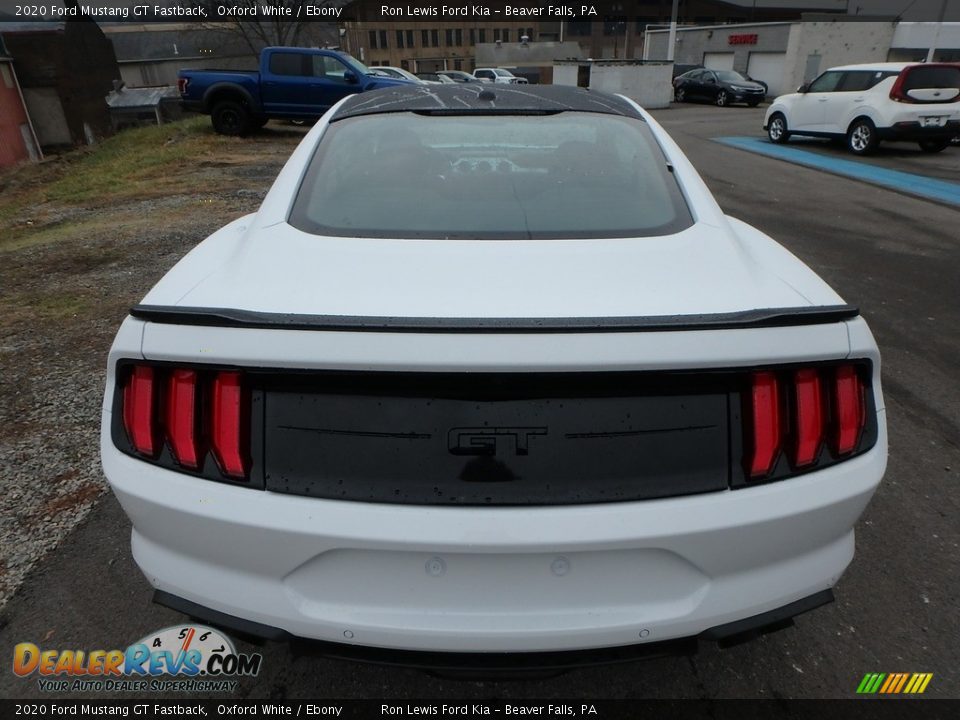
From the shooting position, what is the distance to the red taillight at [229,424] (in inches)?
55.4

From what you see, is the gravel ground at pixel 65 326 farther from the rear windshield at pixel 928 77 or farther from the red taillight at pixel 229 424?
the rear windshield at pixel 928 77

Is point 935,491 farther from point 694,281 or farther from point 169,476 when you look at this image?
point 169,476

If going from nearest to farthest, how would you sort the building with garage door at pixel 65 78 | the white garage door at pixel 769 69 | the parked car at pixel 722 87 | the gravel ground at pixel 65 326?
the gravel ground at pixel 65 326
the parked car at pixel 722 87
the building with garage door at pixel 65 78
the white garage door at pixel 769 69

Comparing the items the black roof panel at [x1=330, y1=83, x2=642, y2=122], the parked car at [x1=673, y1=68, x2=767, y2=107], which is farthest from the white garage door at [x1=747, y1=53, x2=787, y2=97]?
the black roof panel at [x1=330, y1=83, x2=642, y2=122]

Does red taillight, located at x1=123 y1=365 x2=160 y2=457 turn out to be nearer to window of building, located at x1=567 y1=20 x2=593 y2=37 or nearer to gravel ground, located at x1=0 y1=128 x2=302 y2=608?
gravel ground, located at x1=0 y1=128 x2=302 y2=608

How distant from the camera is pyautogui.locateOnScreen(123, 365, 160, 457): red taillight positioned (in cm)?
146

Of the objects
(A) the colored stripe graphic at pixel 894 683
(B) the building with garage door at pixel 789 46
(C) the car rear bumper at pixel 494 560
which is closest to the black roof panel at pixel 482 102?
(C) the car rear bumper at pixel 494 560

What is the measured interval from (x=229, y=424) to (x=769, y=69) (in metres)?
41.8

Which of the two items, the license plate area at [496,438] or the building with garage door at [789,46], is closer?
the license plate area at [496,438]

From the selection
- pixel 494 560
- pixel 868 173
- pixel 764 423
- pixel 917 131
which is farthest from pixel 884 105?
pixel 494 560

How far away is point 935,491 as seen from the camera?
9.23 ft

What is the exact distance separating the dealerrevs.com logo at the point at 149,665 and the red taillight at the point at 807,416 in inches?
69.7

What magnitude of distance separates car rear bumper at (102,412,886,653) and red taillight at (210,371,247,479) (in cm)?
6

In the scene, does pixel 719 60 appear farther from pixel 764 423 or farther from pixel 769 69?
pixel 764 423
